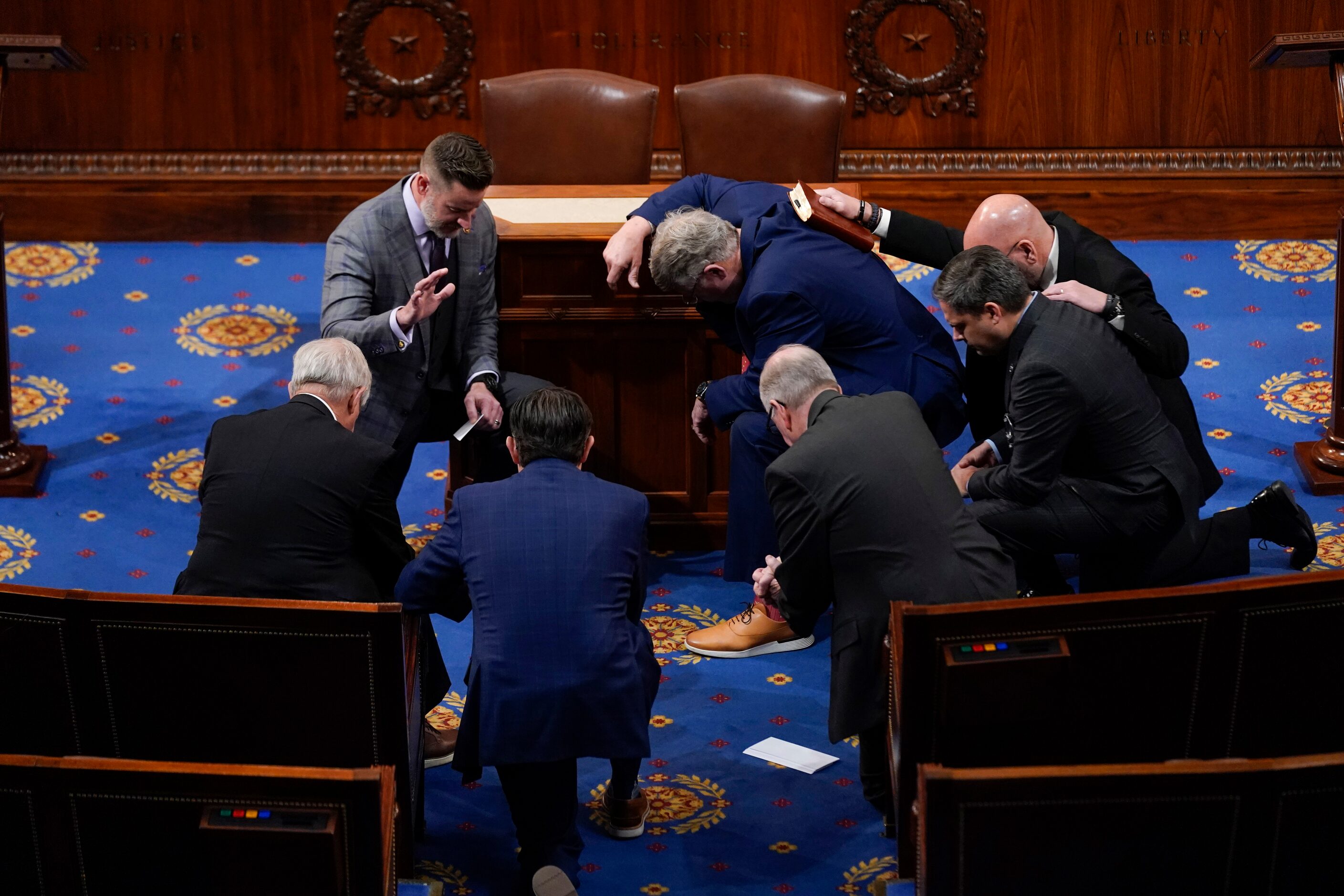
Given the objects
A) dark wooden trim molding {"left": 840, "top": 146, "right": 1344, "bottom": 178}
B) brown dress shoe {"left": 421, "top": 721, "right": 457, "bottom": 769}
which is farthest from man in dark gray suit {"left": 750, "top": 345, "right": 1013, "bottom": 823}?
dark wooden trim molding {"left": 840, "top": 146, "right": 1344, "bottom": 178}

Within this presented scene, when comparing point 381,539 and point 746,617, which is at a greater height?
point 381,539

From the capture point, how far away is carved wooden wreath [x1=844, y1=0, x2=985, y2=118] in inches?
243

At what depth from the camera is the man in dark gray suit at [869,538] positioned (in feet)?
9.42

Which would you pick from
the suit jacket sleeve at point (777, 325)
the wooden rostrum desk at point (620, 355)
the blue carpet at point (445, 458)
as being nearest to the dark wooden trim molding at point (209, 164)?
the blue carpet at point (445, 458)

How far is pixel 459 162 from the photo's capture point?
3.74 m

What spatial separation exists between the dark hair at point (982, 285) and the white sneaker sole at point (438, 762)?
4.95 ft

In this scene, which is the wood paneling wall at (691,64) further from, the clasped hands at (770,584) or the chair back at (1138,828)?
the chair back at (1138,828)

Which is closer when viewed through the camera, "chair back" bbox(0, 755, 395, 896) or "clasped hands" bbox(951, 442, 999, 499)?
"chair back" bbox(0, 755, 395, 896)

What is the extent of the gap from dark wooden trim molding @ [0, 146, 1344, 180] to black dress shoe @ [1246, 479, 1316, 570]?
2802 mm

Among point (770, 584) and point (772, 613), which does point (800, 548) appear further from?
point (772, 613)

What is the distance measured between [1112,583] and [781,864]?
125 centimetres

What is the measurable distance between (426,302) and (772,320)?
89cm

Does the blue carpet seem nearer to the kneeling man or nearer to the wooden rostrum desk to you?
the wooden rostrum desk

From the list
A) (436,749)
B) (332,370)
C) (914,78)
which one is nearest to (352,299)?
(332,370)
